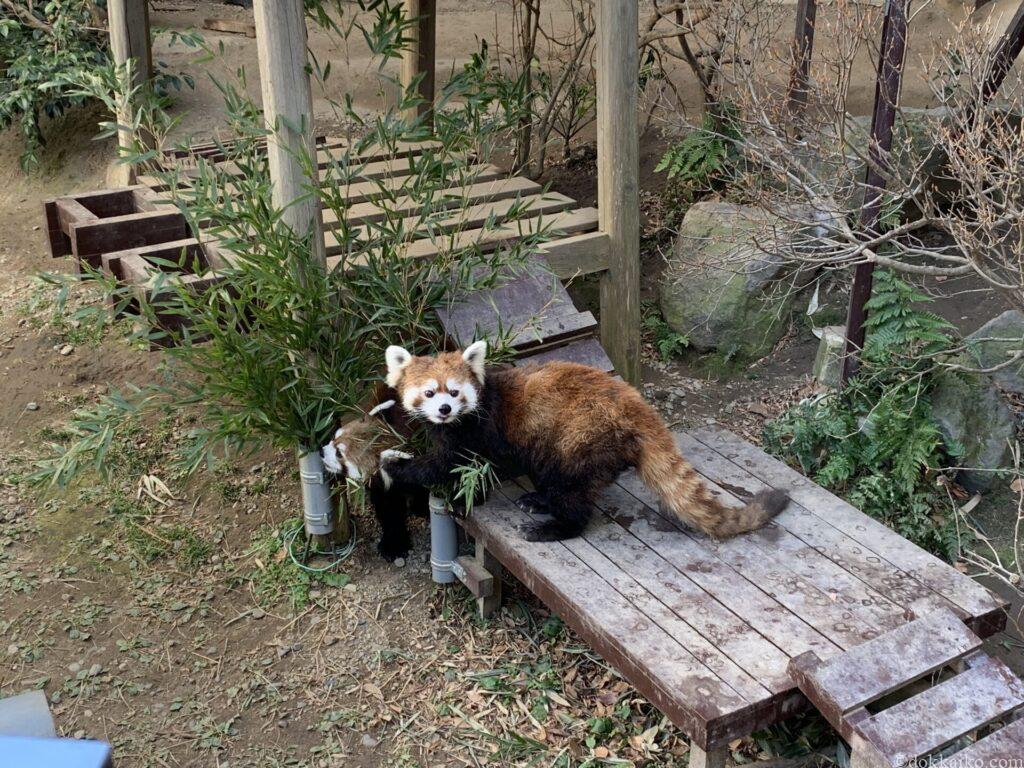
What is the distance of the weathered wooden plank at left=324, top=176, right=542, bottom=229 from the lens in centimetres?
387

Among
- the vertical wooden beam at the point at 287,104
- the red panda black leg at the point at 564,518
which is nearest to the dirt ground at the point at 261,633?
the vertical wooden beam at the point at 287,104

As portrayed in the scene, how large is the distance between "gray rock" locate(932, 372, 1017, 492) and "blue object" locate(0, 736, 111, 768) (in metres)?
3.55

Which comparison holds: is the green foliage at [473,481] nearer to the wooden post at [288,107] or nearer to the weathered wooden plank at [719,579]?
the weathered wooden plank at [719,579]

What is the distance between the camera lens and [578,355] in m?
4.12

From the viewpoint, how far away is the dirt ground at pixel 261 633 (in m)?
3.26

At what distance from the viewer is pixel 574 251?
14.2ft

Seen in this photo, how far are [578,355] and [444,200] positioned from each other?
0.85 meters

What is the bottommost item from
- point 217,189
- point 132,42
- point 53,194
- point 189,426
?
point 189,426

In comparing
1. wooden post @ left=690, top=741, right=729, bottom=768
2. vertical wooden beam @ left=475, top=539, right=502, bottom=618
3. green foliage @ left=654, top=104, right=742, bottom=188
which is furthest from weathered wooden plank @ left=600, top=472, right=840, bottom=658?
green foliage @ left=654, top=104, right=742, bottom=188

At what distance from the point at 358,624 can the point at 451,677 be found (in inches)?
18.0

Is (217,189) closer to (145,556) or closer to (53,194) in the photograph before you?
(145,556)

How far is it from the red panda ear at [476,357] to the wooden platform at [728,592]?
56 cm

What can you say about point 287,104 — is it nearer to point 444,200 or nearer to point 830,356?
point 444,200

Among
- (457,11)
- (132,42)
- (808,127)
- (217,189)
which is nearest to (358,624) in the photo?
(217,189)
